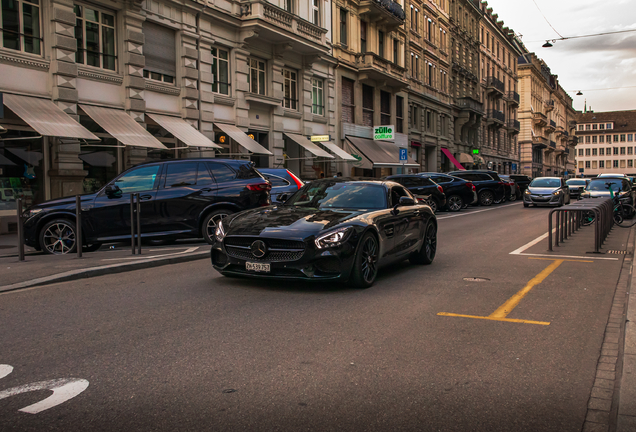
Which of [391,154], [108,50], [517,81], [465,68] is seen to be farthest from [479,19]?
[108,50]

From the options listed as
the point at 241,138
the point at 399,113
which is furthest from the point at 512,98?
the point at 241,138

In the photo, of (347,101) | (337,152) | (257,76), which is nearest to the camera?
(257,76)

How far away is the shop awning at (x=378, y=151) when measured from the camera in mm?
33438

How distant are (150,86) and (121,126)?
2759mm

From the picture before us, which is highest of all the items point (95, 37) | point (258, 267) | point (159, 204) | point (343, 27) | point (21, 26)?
point (343, 27)

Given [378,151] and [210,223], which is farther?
[378,151]

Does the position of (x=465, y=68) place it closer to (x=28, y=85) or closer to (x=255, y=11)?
(x=255, y=11)

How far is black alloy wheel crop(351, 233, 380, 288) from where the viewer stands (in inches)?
291

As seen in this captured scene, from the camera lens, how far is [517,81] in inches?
3231

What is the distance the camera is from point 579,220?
16.6 meters

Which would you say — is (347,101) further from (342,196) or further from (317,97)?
(342,196)

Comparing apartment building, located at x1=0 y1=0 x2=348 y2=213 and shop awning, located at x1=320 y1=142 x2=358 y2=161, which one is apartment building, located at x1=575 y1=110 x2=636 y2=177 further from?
apartment building, located at x1=0 y1=0 x2=348 y2=213

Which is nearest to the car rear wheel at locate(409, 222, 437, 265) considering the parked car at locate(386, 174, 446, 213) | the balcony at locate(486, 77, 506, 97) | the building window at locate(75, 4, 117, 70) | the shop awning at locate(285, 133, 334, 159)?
the building window at locate(75, 4, 117, 70)

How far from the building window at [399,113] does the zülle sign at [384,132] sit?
5.04 m
